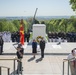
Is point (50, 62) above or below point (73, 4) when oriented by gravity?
below

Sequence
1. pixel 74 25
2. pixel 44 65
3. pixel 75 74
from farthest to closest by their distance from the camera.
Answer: pixel 74 25 < pixel 44 65 < pixel 75 74

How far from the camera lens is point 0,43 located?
22109 millimetres

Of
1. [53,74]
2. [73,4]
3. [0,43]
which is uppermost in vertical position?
[73,4]

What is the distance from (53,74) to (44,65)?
2.73 meters

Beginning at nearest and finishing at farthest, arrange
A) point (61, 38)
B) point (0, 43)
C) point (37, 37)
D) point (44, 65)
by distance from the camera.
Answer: point (44, 65), point (0, 43), point (37, 37), point (61, 38)

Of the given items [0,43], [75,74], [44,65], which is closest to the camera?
[75,74]

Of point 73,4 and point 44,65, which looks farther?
point 73,4

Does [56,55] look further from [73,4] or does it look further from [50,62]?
[73,4]

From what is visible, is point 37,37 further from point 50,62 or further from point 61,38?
point 50,62

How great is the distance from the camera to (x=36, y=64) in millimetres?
18453

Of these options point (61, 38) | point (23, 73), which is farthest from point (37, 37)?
point (23, 73)

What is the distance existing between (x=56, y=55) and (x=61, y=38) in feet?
32.2

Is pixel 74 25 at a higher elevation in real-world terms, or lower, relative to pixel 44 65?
higher

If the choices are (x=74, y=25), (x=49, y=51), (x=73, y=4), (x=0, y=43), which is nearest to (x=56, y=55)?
(x=49, y=51)
